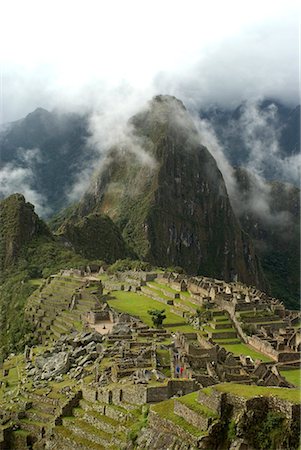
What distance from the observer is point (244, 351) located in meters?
35.6

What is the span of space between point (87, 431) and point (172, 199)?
427 feet

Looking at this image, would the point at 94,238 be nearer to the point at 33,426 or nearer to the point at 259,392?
the point at 33,426

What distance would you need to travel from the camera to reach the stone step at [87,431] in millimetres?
15089

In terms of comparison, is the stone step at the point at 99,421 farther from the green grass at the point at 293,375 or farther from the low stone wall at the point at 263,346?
the low stone wall at the point at 263,346

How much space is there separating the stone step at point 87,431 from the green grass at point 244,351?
713 inches

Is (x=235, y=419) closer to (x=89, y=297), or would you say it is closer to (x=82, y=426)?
(x=82, y=426)

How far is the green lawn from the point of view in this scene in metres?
39.0

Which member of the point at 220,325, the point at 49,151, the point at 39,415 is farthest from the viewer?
the point at 49,151

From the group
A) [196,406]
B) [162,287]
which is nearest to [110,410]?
[196,406]

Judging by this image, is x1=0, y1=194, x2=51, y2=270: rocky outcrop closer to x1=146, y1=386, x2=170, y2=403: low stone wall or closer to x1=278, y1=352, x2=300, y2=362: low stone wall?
x1=278, y1=352, x2=300, y2=362: low stone wall

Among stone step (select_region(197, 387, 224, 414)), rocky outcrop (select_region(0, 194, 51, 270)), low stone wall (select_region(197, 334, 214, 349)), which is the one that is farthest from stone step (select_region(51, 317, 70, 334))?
rocky outcrop (select_region(0, 194, 51, 270))

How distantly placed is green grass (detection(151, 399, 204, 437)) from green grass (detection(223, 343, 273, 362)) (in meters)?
21.6

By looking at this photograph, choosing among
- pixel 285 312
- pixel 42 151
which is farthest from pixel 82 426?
pixel 42 151

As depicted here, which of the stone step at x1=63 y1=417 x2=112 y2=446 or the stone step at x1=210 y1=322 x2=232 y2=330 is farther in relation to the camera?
the stone step at x1=210 y1=322 x2=232 y2=330
